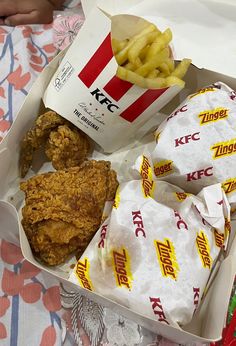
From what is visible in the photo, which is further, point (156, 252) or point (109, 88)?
point (109, 88)

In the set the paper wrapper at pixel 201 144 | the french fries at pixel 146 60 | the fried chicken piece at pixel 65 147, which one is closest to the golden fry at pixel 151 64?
the french fries at pixel 146 60

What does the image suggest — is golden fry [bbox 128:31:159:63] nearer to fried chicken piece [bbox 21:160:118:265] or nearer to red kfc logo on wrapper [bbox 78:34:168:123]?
red kfc logo on wrapper [bbox 78:34:168:123]

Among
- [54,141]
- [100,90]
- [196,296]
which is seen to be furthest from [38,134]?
[196,296]

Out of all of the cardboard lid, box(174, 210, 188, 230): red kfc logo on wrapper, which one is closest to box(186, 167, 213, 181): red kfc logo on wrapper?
box(174, 210, 188, 230): red kfc logo on wrapper

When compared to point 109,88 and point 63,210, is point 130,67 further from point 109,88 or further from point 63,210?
point 63,210

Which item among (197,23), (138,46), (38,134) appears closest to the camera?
(138,46)

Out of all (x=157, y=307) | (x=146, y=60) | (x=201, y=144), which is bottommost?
(x=157, y=307)

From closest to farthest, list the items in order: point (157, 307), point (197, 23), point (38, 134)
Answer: point (157, 307) < point (38, 134) < point (197, 23)
